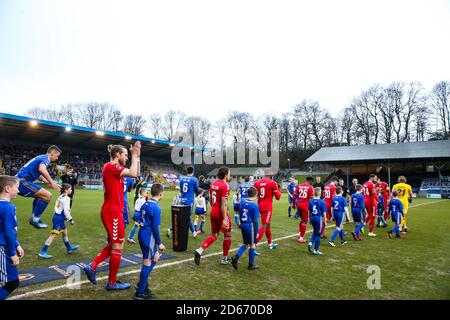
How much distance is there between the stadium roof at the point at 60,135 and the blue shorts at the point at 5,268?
105ft

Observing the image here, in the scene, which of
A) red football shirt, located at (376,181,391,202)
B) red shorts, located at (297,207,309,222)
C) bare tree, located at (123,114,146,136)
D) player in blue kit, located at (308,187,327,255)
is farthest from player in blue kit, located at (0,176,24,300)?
bare tree, located at (123,114,146,136)

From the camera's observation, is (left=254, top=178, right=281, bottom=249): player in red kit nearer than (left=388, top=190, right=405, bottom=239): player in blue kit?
Yes

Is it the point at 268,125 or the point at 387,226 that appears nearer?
the point at 387,226

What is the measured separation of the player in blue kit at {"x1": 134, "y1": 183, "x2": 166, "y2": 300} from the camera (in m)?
4.30

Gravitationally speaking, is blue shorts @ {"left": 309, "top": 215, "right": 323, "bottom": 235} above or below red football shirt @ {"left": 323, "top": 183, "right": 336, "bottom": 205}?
below

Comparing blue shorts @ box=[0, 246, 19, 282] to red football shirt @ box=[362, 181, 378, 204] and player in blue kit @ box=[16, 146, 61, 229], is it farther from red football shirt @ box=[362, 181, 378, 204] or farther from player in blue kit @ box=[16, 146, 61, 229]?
red football shirt @ box=[362, 181, 378, 204]

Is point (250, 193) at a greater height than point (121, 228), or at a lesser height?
greater

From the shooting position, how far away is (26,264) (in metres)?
5.82

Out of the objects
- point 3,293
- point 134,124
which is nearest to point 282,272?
point 3,293

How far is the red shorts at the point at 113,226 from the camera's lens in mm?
4555

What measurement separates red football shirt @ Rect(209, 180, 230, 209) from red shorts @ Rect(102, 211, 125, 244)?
2.44 m

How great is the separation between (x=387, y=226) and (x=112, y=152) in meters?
13.1

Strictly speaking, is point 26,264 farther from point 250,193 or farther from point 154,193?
point 250,193
